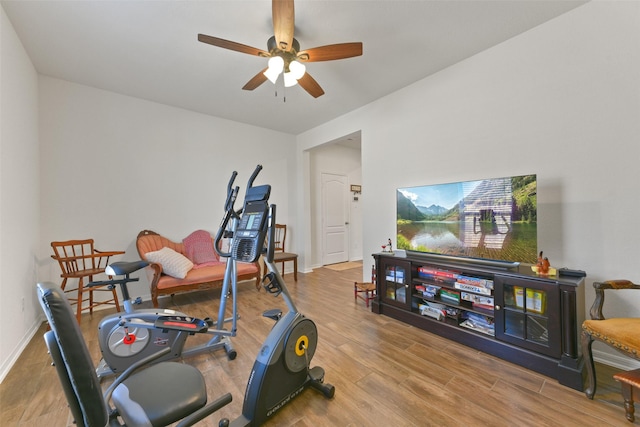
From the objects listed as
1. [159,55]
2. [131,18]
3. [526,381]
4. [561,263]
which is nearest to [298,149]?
[159,55]

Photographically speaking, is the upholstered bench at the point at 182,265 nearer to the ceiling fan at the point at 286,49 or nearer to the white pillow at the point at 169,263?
the white pillow at the point at 169,263

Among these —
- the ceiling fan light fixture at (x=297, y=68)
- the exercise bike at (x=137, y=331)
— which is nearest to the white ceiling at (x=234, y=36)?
the ceiling fan light fixture at (x=297, y=68)

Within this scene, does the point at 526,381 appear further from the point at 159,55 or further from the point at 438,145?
the point at 159,55

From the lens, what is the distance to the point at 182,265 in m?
3.13

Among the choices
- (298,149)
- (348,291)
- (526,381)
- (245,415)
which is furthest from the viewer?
(298,149)

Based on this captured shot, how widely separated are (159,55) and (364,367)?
11.6 ft

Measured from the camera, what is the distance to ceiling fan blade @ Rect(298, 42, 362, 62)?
1997 millimetres

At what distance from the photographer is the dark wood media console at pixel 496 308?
177 cm

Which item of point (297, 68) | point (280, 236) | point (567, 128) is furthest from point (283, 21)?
point (280, 236)

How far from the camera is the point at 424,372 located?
6.19 ft

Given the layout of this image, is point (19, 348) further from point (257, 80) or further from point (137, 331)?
point (257, 80)

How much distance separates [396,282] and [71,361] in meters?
2.68

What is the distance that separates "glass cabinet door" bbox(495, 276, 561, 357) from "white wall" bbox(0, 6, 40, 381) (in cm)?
384

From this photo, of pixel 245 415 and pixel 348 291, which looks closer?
pixel 245 415
